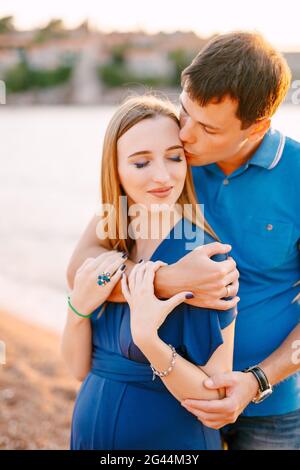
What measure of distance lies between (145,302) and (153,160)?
0.40 metres

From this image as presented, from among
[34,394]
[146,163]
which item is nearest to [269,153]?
[146,163]

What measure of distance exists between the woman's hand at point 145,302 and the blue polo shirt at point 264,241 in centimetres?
38

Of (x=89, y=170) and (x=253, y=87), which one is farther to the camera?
(x=89, y=170)

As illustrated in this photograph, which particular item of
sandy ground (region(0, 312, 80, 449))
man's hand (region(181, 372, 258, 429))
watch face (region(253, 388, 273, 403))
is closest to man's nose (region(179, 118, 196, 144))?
man's hand (region(181, 372, 258, 429))

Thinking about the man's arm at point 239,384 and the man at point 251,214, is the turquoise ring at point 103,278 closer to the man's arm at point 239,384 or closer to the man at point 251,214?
the man at point 251,214

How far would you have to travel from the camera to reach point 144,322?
165 centimetres

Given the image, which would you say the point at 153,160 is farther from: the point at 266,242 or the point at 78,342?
the point at 78,342

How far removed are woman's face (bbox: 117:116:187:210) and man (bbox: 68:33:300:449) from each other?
0.16ft

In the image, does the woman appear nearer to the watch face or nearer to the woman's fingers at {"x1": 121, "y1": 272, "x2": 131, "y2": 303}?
the woman's fingers at {"x1": 121, "y1": 272, "x2": 131, "y2": 303}

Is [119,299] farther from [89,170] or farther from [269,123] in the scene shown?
[89,170]

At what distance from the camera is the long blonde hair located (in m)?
1.78
